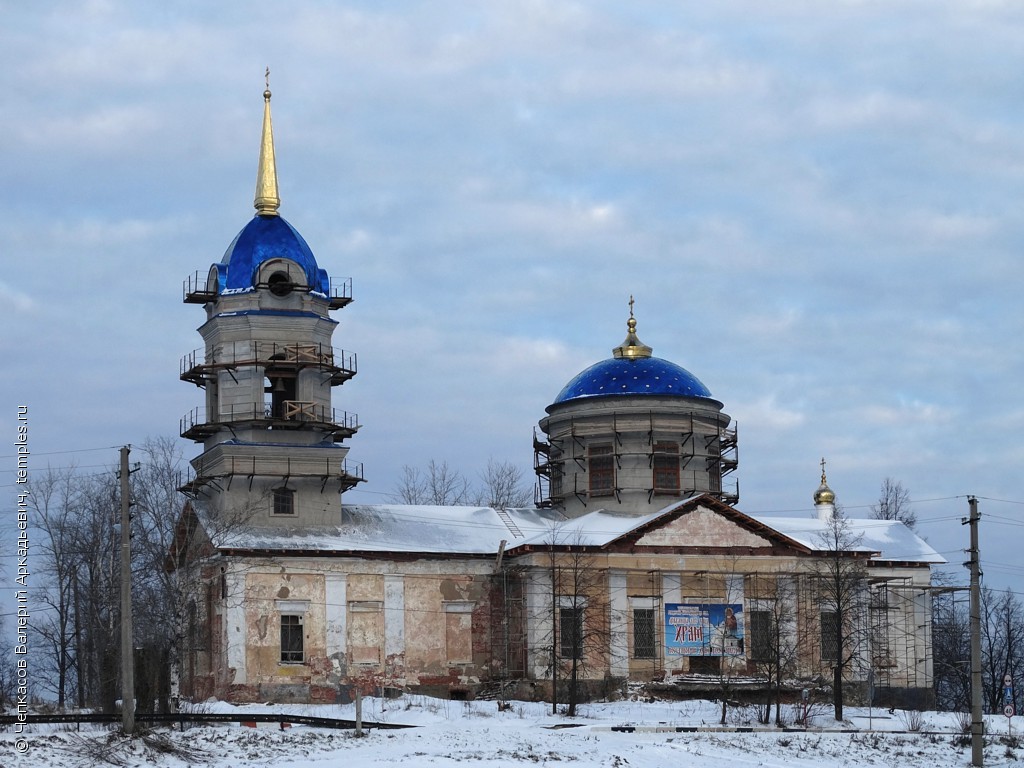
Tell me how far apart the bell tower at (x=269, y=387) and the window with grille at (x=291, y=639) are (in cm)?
375

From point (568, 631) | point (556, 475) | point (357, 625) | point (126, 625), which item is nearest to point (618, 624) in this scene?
point (568, 631)

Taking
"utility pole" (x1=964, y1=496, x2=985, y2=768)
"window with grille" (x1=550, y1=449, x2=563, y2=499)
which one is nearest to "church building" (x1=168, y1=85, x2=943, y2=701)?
"window with grille" (x1=550, y1=449, x2=563, y2=499)

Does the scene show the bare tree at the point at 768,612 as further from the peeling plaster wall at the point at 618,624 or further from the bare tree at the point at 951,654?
the bare tree at the point at 951,654

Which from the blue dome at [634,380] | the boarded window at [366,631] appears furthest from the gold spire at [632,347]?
the boarded window at [366,631]

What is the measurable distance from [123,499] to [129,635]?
315 cm

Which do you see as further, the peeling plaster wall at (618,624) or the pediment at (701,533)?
the pediment at (701,533)

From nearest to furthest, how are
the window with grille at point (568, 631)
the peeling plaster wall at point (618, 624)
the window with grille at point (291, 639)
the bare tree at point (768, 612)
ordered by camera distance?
the window with grille at point (568, 631) → the window with grille at point (291, 639) → the peeling plaster wall at point (618, 624) → the bare tree at point (768, 612)

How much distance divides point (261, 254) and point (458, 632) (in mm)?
14352

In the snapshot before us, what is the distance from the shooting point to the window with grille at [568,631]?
2109 inches

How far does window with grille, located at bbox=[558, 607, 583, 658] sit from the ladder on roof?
4.76 meters

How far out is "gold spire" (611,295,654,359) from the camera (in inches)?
2537

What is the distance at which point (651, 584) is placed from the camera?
2202 inches

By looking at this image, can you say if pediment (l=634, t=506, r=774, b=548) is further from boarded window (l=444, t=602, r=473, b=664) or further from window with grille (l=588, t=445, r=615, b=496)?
boarded window (l=444, t=602, r=473, b=664)

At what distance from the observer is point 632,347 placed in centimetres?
A: 6450
